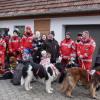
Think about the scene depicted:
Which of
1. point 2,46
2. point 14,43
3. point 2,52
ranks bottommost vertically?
point 2,52

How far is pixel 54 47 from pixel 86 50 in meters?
1.16

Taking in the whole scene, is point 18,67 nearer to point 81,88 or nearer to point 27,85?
point 27,85

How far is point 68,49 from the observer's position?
34.2 feet

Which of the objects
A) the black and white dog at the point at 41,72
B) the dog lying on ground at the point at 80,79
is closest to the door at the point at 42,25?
the black and white dog at the point at 41,72

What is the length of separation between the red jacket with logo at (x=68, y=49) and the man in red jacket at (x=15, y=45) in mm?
2112

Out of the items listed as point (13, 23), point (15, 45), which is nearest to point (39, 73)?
point (15, 45)

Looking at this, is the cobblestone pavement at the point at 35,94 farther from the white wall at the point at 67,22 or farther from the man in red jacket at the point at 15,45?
the white wall at the point at 67,22

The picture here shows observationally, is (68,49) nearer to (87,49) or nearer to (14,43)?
(87,49)

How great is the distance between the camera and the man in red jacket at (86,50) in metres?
9.68

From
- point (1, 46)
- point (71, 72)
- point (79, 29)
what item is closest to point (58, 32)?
point (79, 29)

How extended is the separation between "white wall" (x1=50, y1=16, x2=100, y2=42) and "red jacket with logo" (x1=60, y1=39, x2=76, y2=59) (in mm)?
1744

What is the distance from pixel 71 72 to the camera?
8.81 meters

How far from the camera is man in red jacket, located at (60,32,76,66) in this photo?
1036 cm

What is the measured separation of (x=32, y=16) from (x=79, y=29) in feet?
9.38
